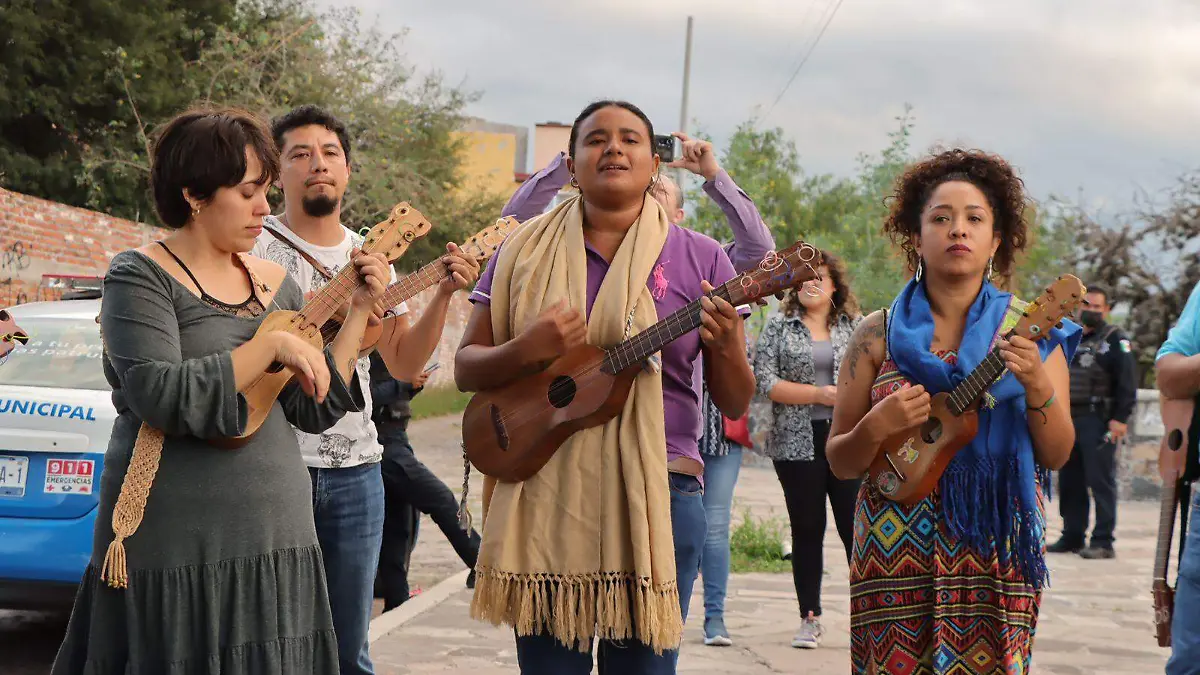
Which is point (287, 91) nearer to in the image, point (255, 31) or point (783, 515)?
point (255, 31)

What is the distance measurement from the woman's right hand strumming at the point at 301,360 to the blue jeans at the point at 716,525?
13.6 ft

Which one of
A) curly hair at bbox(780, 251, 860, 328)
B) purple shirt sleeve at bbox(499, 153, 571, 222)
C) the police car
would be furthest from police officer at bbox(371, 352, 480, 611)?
purple shirt sleeve at bbox(499, 153, 571, 222)

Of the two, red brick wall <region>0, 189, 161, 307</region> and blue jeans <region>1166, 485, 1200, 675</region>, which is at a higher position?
red brick wall <region>0, 189, 161, 307</region>

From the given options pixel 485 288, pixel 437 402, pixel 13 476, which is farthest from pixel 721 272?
pixel 437 402

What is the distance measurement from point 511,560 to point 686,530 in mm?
521

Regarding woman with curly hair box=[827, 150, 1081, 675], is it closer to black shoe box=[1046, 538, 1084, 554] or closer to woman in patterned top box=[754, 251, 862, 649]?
woman in patterned top box=[754, 251, 862, 649]

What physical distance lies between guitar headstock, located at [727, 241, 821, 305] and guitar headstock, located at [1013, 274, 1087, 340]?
0.62 meters

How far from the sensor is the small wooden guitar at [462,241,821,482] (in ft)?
11.9

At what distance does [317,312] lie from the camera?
138 inches

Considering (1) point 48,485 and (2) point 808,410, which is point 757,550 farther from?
(1) point 48,485

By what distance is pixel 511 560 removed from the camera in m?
3.66

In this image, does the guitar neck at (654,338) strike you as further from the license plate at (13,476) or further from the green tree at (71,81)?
the green tree at (71,81)

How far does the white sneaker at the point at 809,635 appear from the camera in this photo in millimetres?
7070

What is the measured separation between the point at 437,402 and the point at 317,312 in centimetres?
2582
